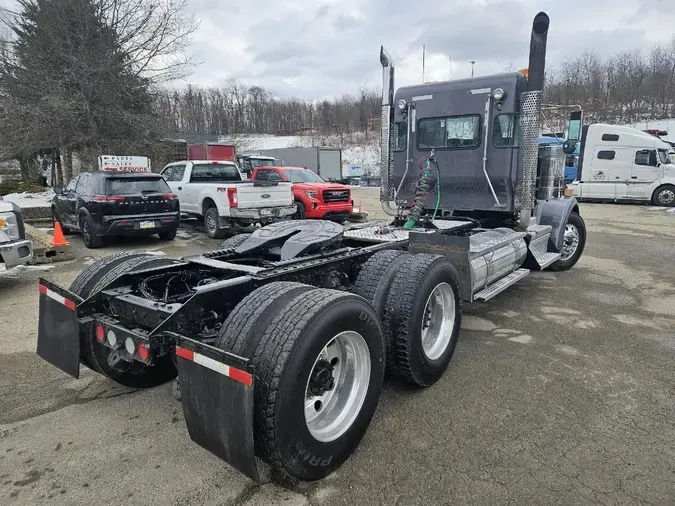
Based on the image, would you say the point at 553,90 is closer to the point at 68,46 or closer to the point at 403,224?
the point at 68,46

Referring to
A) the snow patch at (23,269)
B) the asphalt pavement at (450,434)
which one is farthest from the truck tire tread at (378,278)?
the snow patch at (23,269)

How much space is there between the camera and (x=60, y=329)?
3125mm

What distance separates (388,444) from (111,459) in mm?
1688

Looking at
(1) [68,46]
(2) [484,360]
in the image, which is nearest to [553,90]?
(1) [68,46]

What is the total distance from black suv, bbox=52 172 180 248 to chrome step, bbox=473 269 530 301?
760 cm

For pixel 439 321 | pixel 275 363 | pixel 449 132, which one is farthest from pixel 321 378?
pixel 449 132

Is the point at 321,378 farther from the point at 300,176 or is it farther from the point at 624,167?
the point at 624,167

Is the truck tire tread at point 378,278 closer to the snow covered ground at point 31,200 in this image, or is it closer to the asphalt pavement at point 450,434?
the asphalt pavement at point 450,434

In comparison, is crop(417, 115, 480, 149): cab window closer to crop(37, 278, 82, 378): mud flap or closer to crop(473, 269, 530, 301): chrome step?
crop(473, 269, 530, 301): chrome step

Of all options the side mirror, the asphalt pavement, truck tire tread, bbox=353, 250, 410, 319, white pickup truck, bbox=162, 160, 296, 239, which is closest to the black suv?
white pickup truck, bbox=162, 160, 296, 239

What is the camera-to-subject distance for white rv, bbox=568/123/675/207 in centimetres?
1839

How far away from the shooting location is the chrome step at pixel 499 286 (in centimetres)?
463

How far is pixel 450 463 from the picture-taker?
8.86 ft

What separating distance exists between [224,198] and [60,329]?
8.13 meters
